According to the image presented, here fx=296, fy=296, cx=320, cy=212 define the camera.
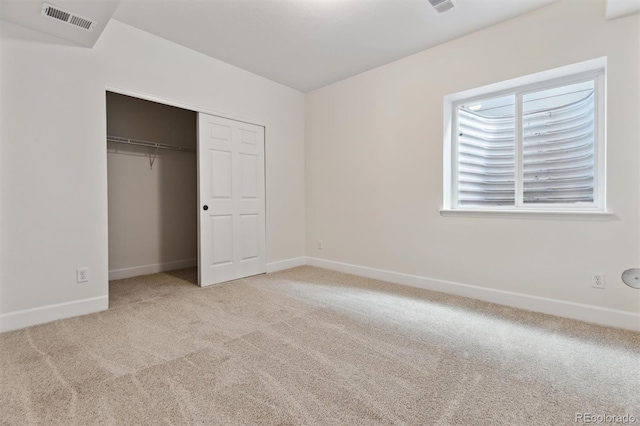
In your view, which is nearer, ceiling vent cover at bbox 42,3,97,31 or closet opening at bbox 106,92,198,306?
ceiling vent cover at bbox 42,3,97,31

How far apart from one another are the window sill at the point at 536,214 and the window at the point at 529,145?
0.08 m

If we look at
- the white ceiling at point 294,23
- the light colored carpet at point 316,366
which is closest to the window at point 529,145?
the white ceiling at point 294,23

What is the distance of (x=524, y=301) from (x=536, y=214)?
2.64 ft

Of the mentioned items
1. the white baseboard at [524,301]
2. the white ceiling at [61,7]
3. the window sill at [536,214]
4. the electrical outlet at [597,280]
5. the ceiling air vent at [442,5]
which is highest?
the ceiling air vent at [442,5]

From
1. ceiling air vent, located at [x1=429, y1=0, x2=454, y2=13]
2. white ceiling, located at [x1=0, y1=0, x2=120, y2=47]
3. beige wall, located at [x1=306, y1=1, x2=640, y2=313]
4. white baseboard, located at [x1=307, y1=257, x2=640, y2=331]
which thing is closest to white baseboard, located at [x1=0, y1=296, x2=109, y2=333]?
white ceiling, located at [x1=0, y1=0, x2=120, y2=47]

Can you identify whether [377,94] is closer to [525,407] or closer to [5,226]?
[525,407]

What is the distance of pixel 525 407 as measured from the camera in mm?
1411

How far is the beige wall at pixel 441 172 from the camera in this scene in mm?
2295

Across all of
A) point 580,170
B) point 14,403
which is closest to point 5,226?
point 14,403

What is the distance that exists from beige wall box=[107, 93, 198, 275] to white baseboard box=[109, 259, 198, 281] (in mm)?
15

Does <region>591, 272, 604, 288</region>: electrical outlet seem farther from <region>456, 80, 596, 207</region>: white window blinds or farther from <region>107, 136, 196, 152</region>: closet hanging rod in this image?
<region>107, 136, 196, 152</region>: closet hanging rod

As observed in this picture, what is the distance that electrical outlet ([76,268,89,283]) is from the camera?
2579 millimetres

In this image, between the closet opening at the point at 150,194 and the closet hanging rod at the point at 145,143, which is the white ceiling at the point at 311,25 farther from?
the closet hanging rod at the point at 145,143

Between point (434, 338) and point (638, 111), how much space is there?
2.28 metres
